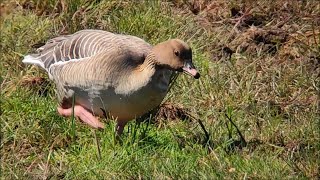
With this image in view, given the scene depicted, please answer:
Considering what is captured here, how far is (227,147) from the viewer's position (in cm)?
592

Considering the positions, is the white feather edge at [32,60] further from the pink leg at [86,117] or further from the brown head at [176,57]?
the brown head at [176,57]

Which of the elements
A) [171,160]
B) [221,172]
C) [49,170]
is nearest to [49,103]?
[49,170]

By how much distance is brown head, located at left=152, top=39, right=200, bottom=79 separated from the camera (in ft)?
18.9

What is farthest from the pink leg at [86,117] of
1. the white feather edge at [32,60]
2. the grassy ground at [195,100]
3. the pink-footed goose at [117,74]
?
the white feather edge at [32,60]

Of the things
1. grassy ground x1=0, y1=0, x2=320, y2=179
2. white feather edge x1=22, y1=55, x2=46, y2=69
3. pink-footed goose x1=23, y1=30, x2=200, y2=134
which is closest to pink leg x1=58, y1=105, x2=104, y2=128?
pink-footed goose x1=23, y1=30, x2=200, y2=134

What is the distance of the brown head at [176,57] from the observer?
5762 millimetres

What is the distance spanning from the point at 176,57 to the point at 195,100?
1.19m

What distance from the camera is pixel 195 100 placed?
6.91 m

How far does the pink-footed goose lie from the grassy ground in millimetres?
177

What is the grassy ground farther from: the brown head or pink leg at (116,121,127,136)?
the brown head

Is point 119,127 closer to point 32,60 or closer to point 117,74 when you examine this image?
point 117,74

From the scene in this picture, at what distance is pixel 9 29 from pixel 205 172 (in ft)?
11.0

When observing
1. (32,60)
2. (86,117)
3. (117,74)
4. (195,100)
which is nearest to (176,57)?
(117,74)

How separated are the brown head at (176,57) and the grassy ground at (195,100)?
0.53 meters
